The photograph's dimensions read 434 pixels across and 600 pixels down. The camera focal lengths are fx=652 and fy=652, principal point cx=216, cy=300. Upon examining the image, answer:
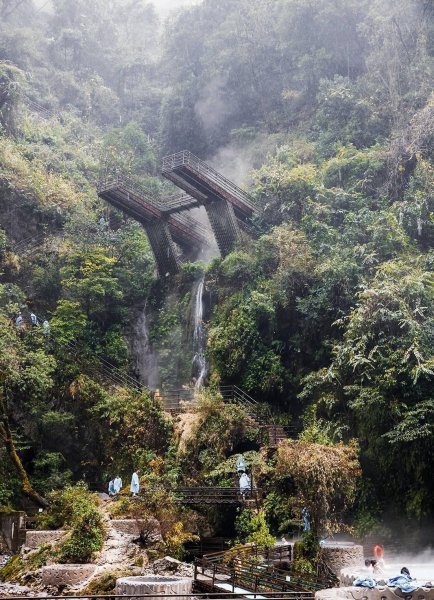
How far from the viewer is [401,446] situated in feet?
60.9

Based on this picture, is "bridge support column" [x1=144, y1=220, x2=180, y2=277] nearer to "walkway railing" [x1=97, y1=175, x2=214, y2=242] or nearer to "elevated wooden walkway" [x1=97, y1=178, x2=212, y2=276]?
"elevated wooden walkway" [x1=97, y1=178, x2=212, y2=276]

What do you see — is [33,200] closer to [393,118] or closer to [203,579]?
[393,118]

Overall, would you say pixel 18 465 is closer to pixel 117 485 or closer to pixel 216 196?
pixel 117 485

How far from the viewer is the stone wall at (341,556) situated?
1470 centimetres

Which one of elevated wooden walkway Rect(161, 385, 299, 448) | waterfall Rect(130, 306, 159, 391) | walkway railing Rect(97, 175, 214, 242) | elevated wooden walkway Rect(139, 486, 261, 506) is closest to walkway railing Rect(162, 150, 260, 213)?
walkway railing Rect(97, 175, 214, 242)

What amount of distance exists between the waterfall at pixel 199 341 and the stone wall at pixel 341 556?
36.3 feet

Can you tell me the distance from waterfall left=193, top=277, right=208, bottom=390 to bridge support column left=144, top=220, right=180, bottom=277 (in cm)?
217

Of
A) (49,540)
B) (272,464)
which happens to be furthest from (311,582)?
(49,540)

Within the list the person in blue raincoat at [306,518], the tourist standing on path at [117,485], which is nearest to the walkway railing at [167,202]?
the tourist standing on path at [117,485]

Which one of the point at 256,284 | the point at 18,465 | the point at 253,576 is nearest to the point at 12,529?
the point at 18,465

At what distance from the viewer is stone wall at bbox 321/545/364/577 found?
1470 centimetres

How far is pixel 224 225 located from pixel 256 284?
175 inches

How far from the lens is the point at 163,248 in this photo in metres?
30.7

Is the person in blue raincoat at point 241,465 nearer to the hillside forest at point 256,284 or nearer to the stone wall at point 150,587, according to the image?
the hillside forest at point 256,284
